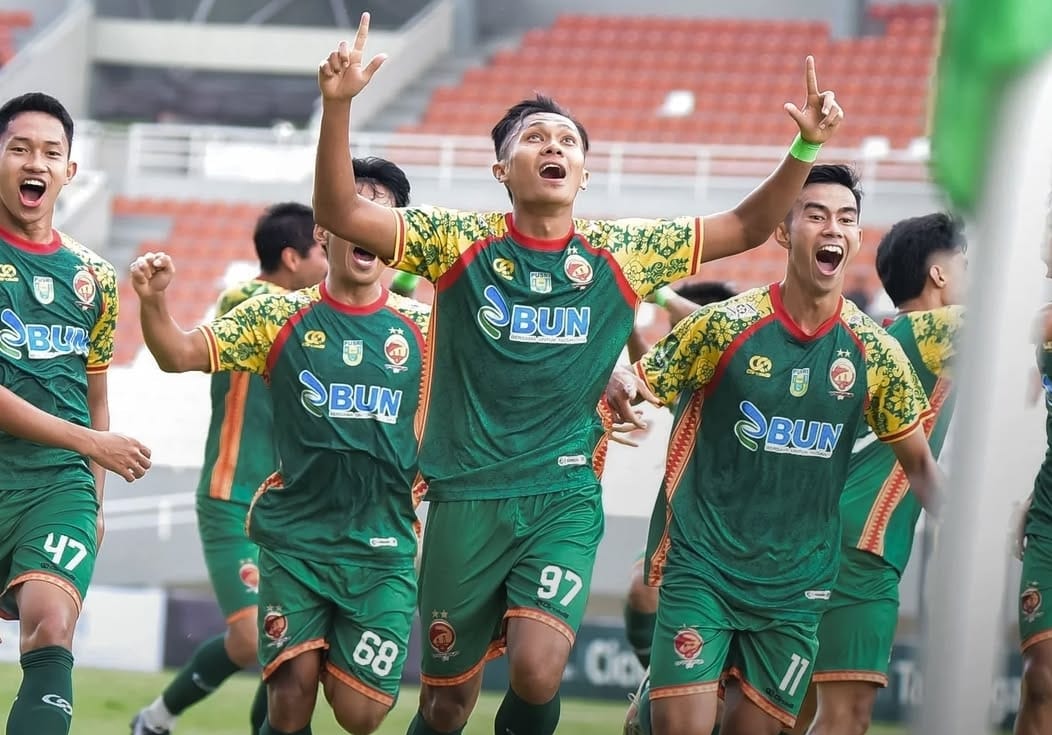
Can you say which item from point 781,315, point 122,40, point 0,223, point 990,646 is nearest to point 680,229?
point 781,315

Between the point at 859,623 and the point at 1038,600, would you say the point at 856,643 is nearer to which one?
the point at 859,623

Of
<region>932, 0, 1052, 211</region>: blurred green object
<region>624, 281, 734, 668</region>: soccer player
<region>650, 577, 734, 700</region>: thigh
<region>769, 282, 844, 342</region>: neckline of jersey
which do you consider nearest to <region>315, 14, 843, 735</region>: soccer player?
<region>650, 577, 734, 700</region>: thigh

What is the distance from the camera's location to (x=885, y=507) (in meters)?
5.41

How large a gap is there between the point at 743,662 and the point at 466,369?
4.07 feet

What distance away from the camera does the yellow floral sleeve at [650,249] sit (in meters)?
4.48

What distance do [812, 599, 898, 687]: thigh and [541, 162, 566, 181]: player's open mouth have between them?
1.92 metres

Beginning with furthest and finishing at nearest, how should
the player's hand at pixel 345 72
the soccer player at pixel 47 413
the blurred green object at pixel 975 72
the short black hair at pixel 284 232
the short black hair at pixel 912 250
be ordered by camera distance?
the short black hair at pixel 284 232 → the short black hair at pixel 912 250 → the soccer player at pixel 47 413 → the player's hand at pixel 345 72 → the blurred green object at pixel 975 72

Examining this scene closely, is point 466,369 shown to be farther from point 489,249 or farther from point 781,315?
point 781,315

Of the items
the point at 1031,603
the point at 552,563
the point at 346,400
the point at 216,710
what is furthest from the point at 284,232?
the point at 1031,603

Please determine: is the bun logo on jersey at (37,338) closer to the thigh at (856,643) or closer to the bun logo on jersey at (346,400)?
the bun logo on jersey at (346,400)

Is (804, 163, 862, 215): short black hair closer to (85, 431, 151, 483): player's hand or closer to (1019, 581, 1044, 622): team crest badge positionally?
(1019, 581, 1044, 622): team crest badge

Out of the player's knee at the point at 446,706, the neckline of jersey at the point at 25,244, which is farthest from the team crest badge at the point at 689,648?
the neckline of jersey at the point at 25,244

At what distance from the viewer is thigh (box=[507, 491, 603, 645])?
4352 millimetres

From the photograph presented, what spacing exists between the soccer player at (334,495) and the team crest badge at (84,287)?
0.39 metres
